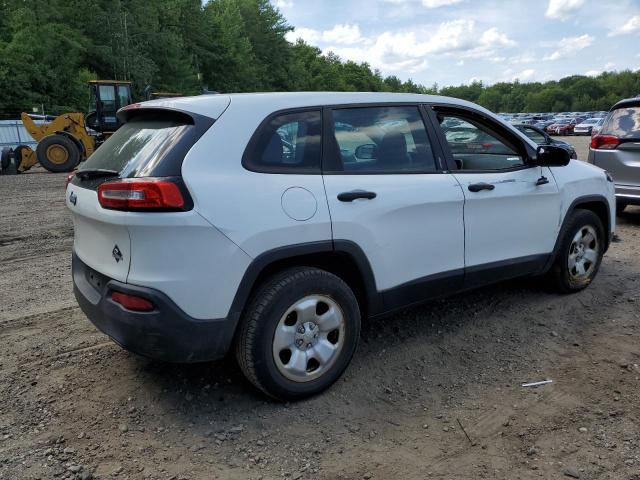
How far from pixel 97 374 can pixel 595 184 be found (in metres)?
4.25

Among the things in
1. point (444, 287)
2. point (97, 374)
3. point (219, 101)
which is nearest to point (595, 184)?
point (444, 287)

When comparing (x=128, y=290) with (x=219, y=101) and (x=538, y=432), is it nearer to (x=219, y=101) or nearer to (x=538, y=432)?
(x=219, y=101)

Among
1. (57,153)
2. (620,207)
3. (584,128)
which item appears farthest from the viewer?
(584,128)

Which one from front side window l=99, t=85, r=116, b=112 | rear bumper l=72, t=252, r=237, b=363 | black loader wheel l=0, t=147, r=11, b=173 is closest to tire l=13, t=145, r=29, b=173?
black loader wheel l=0, t=147, r=11, b=173

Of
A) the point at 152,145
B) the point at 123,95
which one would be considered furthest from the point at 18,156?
the point at 152,145

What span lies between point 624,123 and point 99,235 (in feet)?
23.3

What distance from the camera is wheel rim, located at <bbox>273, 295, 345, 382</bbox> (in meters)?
3.00

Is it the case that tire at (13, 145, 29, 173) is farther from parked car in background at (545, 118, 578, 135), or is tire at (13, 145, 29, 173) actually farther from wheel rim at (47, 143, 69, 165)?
parked car in background at (545, 118, 578, 135)

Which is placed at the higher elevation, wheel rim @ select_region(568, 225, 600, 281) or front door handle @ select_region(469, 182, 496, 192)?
front door handle @ select_region(469, 182, 496, 192)

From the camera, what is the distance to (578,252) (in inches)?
188

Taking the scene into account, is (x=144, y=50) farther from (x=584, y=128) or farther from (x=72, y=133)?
(x=584, y=128)

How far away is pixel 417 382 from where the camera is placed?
3426 millimetres

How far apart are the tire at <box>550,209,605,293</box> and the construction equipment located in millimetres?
12398

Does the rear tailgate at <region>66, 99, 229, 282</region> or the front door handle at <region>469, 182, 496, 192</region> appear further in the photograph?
the front door handle at <region>469, 182, 496, 192</region>
